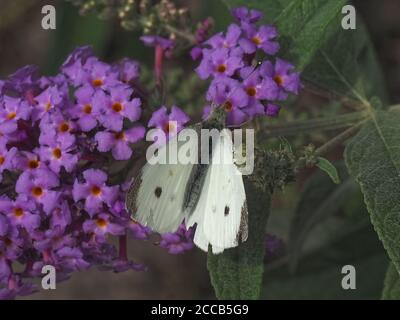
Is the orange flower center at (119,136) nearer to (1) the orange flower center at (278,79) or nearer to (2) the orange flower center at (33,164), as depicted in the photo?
(2) the orange flower center at (33,164)

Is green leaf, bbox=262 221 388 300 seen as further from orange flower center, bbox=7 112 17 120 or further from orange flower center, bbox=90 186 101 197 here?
orange flower center, bbox=7 112 17 120

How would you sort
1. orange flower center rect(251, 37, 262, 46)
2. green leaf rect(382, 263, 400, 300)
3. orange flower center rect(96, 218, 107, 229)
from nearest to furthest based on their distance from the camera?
orange flower center rect(96, 218, 107, 229) < orange flower center rect(251, 37, 262, 46) < green leaf rect(382, 263, 400, 300)

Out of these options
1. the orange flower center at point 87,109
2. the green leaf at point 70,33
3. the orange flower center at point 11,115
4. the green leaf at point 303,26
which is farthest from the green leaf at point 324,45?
the green leaf at point 70,33

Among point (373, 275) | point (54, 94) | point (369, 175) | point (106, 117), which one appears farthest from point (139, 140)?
point (373, 275)

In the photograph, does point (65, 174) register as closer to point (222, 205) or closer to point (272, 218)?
point (222, 205)

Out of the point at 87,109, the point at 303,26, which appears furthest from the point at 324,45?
the point at 87,109

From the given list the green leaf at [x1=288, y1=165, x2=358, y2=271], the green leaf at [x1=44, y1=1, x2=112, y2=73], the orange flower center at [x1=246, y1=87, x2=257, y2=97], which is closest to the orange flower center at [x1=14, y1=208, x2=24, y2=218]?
the orange flower center at [x1=246, y1=87, x2=257, y2=97]
